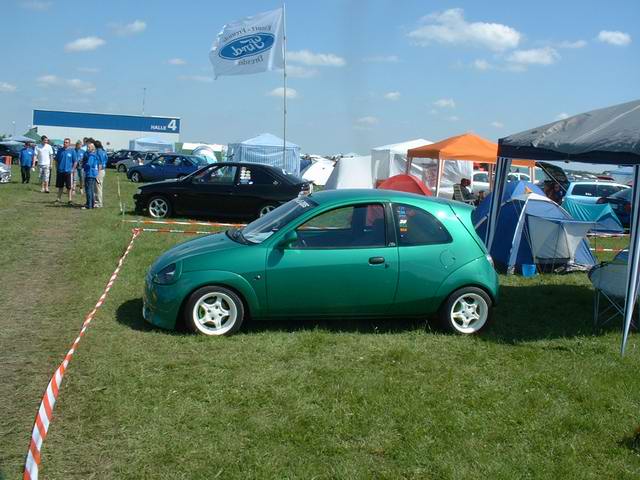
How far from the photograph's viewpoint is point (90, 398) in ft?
16.0

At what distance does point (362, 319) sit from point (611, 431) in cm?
288

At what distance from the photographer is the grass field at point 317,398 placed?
409 cm

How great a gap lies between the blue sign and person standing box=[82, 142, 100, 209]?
205 ft

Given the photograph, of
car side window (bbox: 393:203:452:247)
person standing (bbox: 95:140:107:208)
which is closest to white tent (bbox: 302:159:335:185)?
person standing (bbox: 95:140:107:208)

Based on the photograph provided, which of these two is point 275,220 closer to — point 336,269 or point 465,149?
point 336,269

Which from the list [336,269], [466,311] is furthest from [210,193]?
[466,311]

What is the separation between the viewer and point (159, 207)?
52.2 feet

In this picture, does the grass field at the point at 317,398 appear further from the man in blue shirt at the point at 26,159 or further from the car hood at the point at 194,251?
the man in blue shirt at the point at 26,159

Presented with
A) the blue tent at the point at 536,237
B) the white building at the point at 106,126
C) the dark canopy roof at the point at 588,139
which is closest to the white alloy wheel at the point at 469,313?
the dark canopy roof at the point at 588,139

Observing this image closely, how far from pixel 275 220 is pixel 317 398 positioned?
253 centimetres

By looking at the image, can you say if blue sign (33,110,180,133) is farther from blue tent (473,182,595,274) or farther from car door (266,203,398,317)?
car door (266,203,398,317)

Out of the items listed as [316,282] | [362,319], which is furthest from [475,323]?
[316,282]

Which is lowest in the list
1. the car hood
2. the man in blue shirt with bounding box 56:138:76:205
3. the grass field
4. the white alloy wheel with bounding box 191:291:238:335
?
the grass field

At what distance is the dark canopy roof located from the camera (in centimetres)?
664
